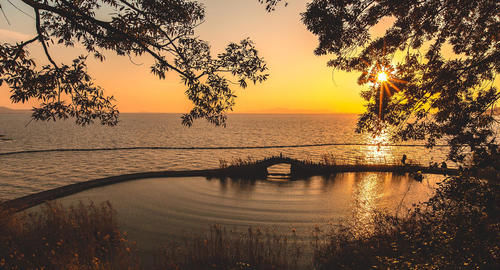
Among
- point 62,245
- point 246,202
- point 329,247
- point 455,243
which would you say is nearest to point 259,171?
point 246,202

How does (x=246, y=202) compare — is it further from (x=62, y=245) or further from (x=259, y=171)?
(x=62, y=245)

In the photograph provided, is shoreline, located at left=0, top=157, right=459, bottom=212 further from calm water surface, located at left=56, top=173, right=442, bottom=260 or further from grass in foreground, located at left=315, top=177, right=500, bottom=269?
grass in foreground, located at left=315, top=177, right=500, bottom=269

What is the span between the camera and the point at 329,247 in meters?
9.38

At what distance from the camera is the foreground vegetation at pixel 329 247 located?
19.0 ft

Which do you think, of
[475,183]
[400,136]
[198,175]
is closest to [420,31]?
[400,136]

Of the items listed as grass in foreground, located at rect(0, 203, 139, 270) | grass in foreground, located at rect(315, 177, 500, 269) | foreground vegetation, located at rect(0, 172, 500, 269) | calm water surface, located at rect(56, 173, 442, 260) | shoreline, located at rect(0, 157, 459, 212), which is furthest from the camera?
shoreline, located at rect(0, 157, 459, 212)

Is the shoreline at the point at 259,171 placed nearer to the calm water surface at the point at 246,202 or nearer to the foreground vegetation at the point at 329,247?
the calm water surface at the point at 246,202

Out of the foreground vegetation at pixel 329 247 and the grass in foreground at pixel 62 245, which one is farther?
the grass in foreground at pixel 62 245

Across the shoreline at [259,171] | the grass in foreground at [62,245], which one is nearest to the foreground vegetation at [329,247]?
the grass in foreground at [62,245]

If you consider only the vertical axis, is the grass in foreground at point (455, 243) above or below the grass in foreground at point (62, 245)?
above

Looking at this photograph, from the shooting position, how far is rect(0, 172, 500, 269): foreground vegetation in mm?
5789

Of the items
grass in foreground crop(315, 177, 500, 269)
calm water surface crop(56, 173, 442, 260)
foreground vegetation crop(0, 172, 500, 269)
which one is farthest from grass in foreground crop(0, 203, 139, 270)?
grass in foreground crop(315, 177, 500, 269)

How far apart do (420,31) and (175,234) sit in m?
12.5

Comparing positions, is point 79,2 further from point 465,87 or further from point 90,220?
point 465,87
